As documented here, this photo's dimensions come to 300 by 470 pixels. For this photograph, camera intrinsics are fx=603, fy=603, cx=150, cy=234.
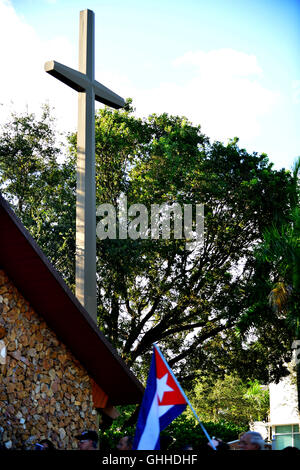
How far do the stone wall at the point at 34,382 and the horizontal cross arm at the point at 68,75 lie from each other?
15.0ft

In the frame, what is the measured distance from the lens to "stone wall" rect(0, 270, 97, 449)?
8.58 metres

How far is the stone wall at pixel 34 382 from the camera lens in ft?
28.1

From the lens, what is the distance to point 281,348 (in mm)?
21062

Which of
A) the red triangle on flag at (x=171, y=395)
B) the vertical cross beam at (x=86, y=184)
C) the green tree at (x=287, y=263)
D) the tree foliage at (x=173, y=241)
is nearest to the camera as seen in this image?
the red triangle on flag at (x=171, y=395)

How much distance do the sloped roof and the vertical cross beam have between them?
86 cm

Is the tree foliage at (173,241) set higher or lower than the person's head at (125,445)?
higher

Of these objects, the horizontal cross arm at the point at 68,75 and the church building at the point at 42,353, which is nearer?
the church building at the point at 42,353

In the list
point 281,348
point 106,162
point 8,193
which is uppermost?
point 106,162

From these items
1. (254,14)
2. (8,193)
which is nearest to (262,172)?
(254,14)

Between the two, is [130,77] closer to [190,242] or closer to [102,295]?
[190,242]

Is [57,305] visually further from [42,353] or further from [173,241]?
[173,241]

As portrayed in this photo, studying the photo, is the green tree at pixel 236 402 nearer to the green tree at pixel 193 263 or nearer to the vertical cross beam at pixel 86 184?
the green tree at pixel 193 263

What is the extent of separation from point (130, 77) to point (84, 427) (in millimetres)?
14184

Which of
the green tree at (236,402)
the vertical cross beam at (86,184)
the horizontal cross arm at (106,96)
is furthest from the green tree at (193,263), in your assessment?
the green tree at (236,402)
